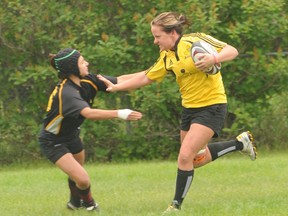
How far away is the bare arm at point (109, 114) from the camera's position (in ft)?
22.8

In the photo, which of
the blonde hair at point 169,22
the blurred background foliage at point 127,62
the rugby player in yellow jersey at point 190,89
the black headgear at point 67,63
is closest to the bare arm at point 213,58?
the rugby player in yellow jersey at point 190,89

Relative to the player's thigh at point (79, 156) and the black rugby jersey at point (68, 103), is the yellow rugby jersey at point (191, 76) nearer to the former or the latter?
the black rugby jersey at point (68, 103)

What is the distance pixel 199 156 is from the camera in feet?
27.4

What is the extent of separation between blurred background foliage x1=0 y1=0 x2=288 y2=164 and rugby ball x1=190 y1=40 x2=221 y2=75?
4.45 m

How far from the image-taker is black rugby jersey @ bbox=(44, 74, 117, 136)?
24.4 ft

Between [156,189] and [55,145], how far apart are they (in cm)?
206

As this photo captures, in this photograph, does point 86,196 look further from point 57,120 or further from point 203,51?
point 203,51

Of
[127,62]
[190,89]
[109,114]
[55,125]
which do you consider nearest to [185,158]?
[190,89]

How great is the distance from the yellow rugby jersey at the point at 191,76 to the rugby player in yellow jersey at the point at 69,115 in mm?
782

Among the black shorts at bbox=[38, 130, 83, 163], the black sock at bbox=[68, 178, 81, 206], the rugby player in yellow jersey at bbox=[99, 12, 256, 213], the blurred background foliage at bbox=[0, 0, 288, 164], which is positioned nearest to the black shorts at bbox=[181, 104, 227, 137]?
the rugby player in yellow jersey at bbox=[99, 12, 256, 213]

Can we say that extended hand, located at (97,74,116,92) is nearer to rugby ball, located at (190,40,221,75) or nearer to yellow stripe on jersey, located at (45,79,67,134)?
yellow stripe on jersey, located at (45,79,67,134)

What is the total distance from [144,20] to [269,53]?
7.07 feet

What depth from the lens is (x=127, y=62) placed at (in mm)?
12617

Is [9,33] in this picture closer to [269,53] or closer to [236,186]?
[269,53]
